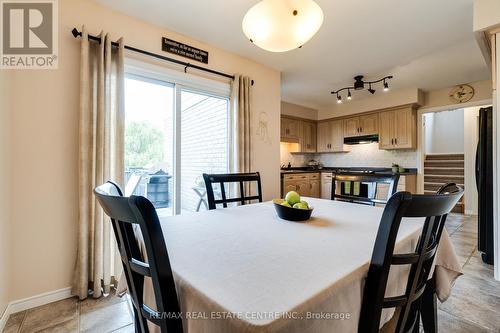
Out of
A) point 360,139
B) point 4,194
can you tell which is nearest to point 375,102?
point 360,139

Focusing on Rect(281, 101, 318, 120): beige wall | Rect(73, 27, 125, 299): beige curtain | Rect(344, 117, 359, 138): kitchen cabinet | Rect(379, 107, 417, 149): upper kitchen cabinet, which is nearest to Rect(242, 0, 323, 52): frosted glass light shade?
Rect(73, 27, 125, 299): beige curtain

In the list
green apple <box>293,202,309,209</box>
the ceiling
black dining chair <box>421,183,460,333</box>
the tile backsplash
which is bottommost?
black dining chair <box>421,183,460,333</box>

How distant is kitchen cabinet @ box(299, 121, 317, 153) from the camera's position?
553 centimetres

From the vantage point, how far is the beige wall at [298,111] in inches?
206

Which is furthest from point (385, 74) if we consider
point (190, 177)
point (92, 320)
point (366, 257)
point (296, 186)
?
point (92, 320)

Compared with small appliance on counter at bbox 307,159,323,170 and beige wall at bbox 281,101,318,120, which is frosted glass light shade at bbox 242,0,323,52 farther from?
small appliance on counter at bbox 307,159,323,170

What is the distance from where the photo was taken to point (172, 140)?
2.62m

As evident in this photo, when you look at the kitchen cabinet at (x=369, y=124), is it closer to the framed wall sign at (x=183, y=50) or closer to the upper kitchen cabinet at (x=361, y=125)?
the upper kitchen cabinet at (x=361, y=125)

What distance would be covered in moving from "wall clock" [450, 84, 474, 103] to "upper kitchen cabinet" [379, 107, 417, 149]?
0.63m

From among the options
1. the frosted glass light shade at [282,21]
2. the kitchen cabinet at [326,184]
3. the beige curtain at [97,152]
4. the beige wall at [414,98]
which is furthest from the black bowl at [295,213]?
the beige wall at [414,98]

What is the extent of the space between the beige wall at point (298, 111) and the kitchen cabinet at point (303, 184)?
1.49m

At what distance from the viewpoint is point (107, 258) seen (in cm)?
198

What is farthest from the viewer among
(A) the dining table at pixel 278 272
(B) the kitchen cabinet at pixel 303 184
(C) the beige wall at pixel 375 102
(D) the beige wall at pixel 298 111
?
(D) the beige wall at pixel 298 111

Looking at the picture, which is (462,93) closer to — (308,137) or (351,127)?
(351,127)
